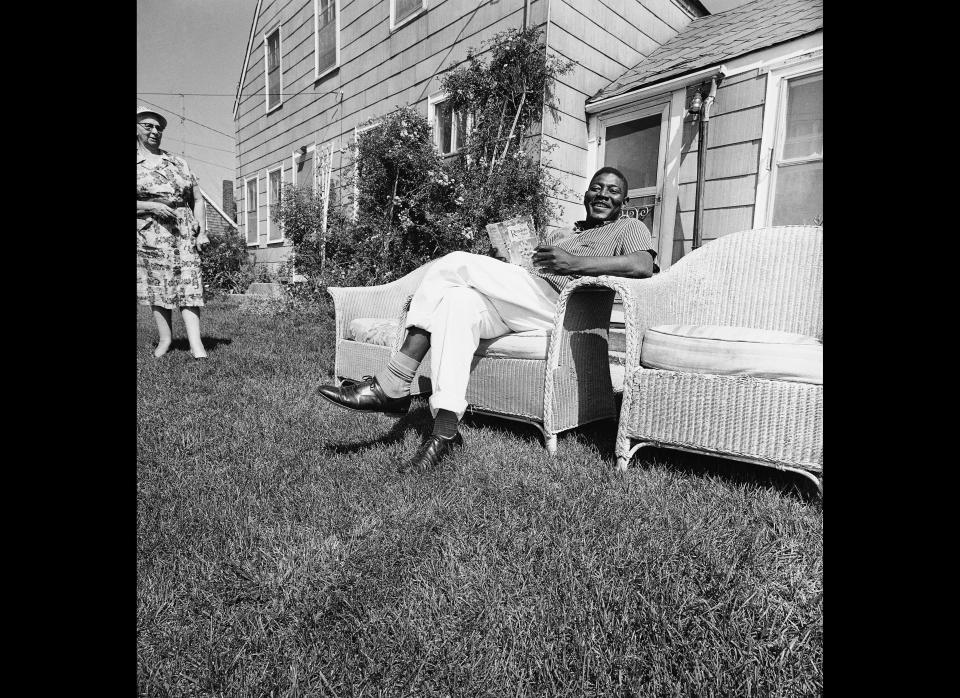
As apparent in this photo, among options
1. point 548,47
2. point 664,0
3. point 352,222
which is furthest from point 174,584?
point 664,0

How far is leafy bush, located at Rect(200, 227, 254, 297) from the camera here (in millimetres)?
11211

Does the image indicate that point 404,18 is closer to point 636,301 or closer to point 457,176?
point 457,176

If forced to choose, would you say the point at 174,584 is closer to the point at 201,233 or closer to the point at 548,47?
the point at 201,233

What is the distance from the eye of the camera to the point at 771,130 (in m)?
4.56

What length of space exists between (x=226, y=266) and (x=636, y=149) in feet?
30.8

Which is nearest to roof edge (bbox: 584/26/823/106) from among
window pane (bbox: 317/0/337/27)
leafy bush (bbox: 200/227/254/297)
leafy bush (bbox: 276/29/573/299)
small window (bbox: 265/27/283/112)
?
leafy bush (bbox: 276/29/573/299)

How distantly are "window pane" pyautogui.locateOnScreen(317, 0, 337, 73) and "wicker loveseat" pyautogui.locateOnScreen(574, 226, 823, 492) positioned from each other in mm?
8003

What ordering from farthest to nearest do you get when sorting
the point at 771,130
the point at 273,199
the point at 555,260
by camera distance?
the point at 273,199
the point at 771,130
the point at 555,260

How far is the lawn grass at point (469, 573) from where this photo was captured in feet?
3.31

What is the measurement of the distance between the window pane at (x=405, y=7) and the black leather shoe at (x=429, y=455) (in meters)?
6.53

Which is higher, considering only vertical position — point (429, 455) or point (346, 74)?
point (346, 74)

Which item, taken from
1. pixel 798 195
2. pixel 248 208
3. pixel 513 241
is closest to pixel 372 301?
pixel 513 241
